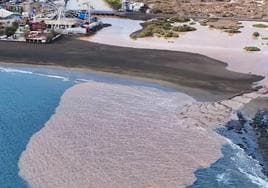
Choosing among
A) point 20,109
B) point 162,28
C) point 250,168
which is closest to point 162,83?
point 20,109

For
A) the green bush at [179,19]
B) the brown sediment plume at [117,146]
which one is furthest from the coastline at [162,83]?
the green bush at [179,19]

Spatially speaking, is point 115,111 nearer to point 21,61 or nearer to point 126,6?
point 21,61

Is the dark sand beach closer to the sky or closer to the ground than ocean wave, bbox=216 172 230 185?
closer to the sky

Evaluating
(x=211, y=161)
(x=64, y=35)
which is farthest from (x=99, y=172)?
(x=64, y=35)

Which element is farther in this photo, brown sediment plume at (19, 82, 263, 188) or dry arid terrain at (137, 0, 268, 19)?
dry arid terrain at (137, 0, 268, 19)

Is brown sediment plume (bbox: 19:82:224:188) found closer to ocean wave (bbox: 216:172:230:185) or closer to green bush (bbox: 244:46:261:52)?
ocean wave (bbox: 216:172:230:185)

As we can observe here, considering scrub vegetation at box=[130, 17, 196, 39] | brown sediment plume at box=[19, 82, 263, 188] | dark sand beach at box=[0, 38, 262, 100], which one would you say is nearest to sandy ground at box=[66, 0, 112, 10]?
scrub vegetation at box=[130, 17, 196, 39]
